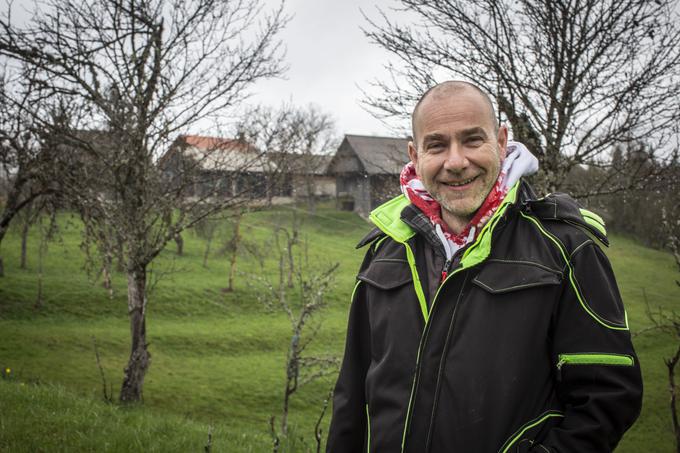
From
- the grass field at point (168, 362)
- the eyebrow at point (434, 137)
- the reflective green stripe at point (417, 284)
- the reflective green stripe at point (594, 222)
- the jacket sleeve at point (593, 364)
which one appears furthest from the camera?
the grass field at point (168, 362)

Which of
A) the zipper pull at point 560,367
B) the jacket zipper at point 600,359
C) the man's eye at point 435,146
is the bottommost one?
the zipper pull at point 560,367

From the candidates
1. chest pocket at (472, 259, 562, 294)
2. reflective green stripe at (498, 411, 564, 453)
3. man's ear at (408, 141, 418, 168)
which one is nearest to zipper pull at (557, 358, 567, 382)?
reflective green stripe at (498, 411, 564, 453)

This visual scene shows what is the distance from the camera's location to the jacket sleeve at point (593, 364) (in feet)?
5.36

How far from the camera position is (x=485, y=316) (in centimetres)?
178

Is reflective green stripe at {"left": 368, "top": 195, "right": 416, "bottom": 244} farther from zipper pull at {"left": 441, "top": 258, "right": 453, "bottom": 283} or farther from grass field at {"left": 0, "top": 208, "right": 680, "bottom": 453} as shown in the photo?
grass field at {"left": 0, "top": 208, "right": 680, "bottom": 453}

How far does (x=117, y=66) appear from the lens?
25.7 ft

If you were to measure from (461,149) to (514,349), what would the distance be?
785 millimetres

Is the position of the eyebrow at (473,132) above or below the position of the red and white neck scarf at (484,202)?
above

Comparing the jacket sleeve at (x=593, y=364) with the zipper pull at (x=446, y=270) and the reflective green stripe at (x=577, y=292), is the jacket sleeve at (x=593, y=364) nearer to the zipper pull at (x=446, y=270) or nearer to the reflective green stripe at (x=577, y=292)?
the reflective green stripe at (x=577, y=292)

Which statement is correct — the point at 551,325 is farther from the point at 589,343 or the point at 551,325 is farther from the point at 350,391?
the point at 350,391

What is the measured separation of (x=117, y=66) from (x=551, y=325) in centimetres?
786

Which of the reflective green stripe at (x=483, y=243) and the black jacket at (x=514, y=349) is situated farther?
the reflective green stripe at (x=483, y=243)

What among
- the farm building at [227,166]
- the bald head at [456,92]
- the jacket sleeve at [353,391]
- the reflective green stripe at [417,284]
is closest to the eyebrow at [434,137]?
the bald head at [456,92]

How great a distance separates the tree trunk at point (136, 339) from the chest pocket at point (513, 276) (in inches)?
280
